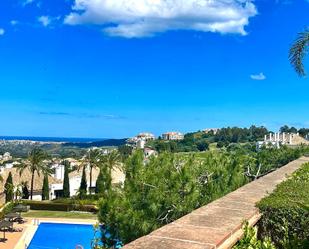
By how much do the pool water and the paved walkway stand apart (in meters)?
23.5

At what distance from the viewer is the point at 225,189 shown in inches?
571

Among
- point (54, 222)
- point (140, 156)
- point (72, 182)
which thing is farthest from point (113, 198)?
point (72, 182)

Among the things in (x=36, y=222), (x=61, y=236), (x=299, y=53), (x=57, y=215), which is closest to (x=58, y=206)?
(x=57, y=215)

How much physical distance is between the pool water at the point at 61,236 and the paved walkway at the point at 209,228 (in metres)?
23.5

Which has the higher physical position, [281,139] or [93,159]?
[281,139]

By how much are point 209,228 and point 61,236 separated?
2927cm

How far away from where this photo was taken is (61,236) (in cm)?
3153

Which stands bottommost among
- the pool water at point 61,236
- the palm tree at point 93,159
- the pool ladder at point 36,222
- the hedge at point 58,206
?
the pool water at point 61,236

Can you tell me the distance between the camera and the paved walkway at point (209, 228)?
3.22 meters

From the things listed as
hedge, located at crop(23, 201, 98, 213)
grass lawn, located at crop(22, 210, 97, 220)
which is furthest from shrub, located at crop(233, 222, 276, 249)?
hedge, located at crop(23, 201, 98, 213)

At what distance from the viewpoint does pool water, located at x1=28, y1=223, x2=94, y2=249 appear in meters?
28.7

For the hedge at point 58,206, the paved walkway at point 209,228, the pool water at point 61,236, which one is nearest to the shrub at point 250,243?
the paved walkway at point 209,228

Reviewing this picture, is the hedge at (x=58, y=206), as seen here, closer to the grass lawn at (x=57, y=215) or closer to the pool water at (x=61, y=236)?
the grass lawn at (x=57, y=215)

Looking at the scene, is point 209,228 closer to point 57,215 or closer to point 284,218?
point 284,218
